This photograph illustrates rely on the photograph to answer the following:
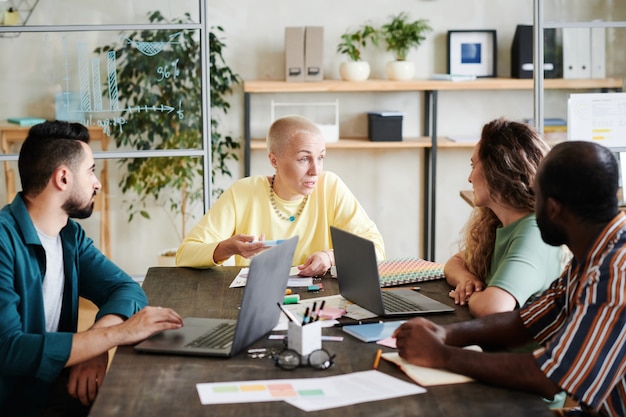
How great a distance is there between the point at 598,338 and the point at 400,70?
12.4 ft

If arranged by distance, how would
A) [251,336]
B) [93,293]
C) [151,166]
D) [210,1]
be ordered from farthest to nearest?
[210,1] < [151,166] < [93,293] < [251,336]

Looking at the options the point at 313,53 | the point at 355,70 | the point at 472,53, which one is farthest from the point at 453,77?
the point at 313,53

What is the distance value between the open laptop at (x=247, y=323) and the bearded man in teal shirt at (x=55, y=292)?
5cm

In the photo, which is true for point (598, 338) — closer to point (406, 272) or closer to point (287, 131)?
point (406, 272)

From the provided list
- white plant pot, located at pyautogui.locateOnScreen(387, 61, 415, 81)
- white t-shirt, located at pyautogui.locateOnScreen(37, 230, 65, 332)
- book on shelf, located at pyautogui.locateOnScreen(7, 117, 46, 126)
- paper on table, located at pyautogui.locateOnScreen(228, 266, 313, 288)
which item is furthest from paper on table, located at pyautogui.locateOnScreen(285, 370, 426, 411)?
white plant pot, located at pyautogui.locateOnScreen(387, 61, 415, 81)

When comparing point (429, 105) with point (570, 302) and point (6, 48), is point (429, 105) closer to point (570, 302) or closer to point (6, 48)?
point (6, 48)

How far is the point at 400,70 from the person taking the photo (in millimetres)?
5215

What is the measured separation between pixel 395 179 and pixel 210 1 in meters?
1.62

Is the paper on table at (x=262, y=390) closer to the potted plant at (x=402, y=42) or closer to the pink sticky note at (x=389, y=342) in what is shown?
the pink sticky note at (x=389, y=342)

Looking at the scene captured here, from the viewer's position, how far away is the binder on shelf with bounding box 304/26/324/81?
16.6 ft

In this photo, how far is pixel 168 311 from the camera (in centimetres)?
205

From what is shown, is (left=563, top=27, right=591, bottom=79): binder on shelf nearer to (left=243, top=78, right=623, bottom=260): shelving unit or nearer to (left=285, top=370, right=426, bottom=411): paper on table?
(left=243, top=78, right=623, bottom=260): shelving unit

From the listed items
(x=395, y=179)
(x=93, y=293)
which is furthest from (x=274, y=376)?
(x=395, y=179)

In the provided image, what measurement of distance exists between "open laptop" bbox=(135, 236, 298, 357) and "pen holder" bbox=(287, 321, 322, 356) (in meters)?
0.10
